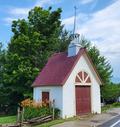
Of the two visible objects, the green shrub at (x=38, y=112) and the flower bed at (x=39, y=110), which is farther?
the flower bed at (x=39, y=110)

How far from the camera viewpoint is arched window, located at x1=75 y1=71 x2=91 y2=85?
3149 centimetres

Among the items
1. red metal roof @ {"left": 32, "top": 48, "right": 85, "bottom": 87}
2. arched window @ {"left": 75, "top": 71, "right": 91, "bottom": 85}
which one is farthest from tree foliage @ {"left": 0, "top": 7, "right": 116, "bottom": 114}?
arched window @ {"left": 75, "top": 71, "right": 91, "bottom": 85}

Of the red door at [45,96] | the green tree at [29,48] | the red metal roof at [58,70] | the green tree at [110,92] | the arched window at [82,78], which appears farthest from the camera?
the green tree at [110,92]

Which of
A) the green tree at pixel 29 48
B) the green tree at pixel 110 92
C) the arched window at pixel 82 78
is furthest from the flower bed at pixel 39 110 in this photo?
the green tree at pixel 110 92

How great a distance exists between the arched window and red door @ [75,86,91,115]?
483 millimetres

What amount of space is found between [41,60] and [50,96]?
1376 cm

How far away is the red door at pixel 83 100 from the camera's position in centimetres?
3113

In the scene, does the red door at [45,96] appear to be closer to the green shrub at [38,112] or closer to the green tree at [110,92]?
the green shrub at [38,112]

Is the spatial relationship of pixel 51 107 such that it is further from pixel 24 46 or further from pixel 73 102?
pixel 24 46

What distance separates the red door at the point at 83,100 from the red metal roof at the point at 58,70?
2083 millimetres

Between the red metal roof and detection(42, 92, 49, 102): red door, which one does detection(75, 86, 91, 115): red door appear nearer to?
the red metal roof

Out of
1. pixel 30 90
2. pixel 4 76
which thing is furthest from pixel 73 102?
pixel 4 76

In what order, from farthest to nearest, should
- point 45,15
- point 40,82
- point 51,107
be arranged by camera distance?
point 45,15 < point 40,82 < point 51,107

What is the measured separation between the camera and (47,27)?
45.9 metres
